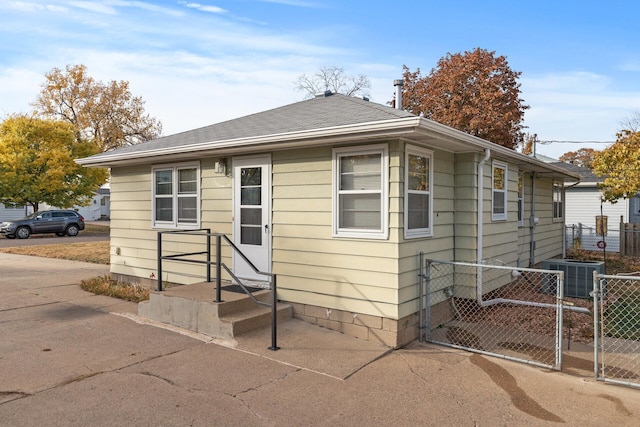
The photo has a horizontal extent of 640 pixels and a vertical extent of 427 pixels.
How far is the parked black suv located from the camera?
20.6 m

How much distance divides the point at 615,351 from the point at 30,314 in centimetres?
797

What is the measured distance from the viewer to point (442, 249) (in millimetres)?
6336

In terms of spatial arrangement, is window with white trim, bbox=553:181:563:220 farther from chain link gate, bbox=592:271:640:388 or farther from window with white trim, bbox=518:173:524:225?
chain link gate, bbox=592:271:640:388

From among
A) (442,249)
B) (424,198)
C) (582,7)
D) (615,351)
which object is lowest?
(615,351)

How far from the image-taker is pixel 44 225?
2148 cm

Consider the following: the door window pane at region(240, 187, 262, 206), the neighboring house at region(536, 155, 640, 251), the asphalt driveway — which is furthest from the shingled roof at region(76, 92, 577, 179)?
the asphalt driveway

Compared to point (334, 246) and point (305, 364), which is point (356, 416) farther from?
point (334, 246)

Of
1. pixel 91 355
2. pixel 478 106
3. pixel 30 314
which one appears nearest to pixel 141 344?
pixel 91 355

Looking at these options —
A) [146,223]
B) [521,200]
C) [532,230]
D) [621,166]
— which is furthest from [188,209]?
[621,166]

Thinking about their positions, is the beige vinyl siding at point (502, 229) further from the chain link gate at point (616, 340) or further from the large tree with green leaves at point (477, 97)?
the large tree with green leaves at point (477, 97)

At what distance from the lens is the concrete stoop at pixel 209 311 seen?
535 centimetres

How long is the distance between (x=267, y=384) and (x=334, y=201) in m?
2.49

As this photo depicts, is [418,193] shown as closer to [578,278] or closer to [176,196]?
[176,196]

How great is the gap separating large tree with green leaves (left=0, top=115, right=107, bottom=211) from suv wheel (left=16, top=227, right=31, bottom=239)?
5.96 ft
